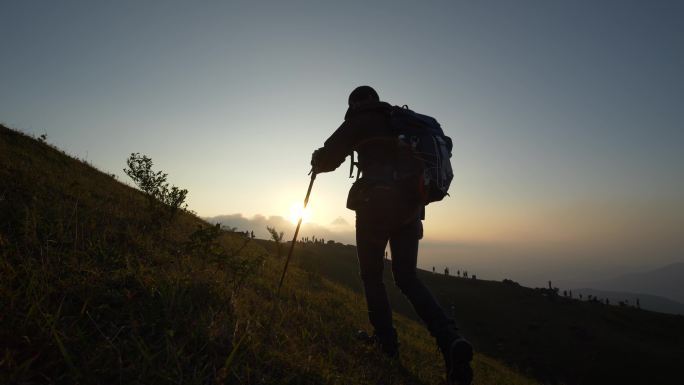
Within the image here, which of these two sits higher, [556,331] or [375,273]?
[375,273]

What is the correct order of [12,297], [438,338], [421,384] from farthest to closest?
[438,338] < [421,384] < [12,297]

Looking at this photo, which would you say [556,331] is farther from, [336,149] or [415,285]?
[336,149]

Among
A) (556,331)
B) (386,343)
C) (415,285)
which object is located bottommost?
(386,343)

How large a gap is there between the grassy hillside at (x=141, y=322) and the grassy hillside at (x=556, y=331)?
12.5m

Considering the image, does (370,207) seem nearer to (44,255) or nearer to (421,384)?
(421,384)

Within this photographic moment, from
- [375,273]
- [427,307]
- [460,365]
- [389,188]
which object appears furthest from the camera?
[375,273]

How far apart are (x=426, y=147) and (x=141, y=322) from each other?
334 centimetres

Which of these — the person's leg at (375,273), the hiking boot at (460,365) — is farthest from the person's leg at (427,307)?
the person's leg at (375,273)

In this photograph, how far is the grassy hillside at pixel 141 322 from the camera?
1.97 meters

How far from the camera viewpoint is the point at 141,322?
249 centimetres

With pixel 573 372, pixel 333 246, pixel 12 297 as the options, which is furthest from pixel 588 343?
pixel 12 297

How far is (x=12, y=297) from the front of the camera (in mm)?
2174

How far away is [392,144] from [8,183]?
5.62 m

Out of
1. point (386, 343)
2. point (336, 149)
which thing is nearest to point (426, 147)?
point (336, 149)
